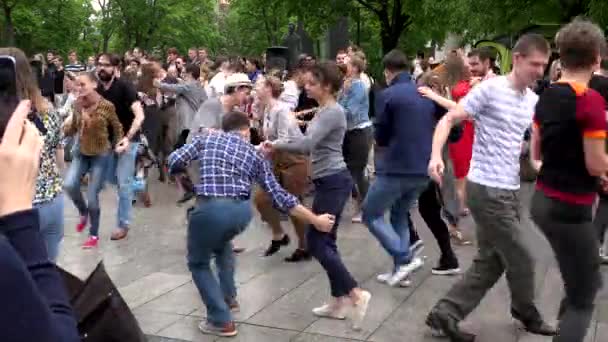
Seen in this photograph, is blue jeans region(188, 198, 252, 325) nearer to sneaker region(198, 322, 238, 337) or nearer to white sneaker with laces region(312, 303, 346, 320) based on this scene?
sneaker region(198, 322, 238, 337)

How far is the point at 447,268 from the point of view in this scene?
643 cm

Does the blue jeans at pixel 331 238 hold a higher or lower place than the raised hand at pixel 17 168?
lower

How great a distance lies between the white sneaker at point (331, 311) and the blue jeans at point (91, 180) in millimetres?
3478

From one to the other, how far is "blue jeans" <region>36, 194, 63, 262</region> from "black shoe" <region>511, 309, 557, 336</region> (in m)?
3.04

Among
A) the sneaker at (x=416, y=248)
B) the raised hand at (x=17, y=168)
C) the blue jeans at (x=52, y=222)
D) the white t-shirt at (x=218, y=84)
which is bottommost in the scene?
the sneaker at (x=416, y=248)

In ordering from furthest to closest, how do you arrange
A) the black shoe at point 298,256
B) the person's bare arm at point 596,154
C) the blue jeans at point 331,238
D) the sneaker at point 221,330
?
the black shoe at point 298,256 → the blue jeans at point 331,238 → the sneaker at point 221,330 → the person's bare arm at point 596,154

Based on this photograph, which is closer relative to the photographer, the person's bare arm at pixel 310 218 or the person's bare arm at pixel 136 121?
the person's bare arm at pixel 310 218

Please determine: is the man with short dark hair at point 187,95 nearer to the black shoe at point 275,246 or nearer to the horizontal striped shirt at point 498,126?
the black shoe at point 275,246

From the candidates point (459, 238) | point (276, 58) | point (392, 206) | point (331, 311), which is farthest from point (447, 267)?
point (276, 58)

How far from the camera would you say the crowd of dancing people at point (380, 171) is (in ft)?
12.0

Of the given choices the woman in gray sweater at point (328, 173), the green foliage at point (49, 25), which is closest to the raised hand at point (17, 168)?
the woman in gray sweater at point (328, 173)

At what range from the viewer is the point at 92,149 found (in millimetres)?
7859

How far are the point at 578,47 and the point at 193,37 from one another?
162 ft

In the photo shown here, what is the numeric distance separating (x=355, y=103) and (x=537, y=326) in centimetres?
421
